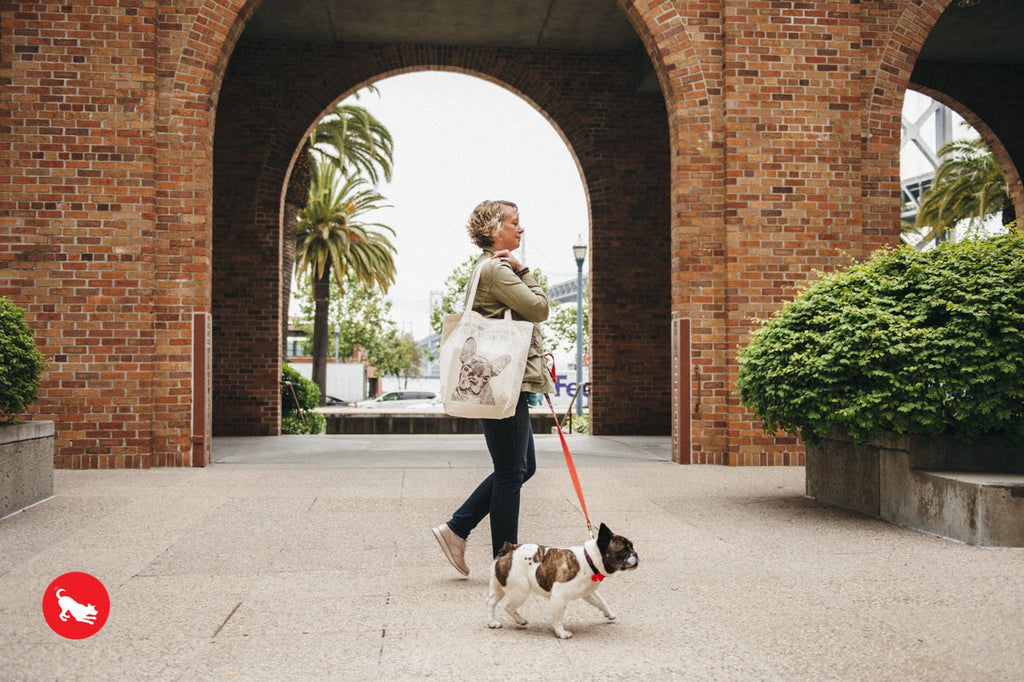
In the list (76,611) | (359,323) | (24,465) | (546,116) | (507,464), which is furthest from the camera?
(359,323)

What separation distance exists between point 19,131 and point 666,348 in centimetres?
993

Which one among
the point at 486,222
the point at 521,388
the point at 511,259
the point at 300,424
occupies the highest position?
the point at 486,222

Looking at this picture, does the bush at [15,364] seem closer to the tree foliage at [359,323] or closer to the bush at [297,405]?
the bush at [297,405]

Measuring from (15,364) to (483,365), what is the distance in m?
4.08

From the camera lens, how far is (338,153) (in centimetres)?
2438

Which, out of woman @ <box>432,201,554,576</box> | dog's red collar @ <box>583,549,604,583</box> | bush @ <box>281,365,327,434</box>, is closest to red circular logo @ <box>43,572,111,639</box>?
woman @ <box>432,201,554,576</box>

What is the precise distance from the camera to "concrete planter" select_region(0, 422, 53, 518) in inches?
249

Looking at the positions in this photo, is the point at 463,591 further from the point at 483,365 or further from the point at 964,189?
the point at 964,189

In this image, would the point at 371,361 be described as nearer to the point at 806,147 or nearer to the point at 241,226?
the point at 241,226

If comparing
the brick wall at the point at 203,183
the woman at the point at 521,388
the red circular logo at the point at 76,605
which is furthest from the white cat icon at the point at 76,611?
the brick wall at the point at 203,183

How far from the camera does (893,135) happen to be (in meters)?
10.1

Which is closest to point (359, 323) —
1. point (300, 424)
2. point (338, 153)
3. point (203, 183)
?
point (338, 153)

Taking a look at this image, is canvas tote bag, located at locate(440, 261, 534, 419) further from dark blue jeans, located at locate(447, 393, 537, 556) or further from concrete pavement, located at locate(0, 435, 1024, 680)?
concrete pavement, located at locate(0, 435, 1024, 680)

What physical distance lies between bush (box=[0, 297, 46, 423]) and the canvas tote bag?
3.85 metres
